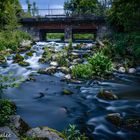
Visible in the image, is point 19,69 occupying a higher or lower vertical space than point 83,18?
lower

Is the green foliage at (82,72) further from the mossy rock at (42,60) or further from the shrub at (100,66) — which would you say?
the mossy rock at (42,60)

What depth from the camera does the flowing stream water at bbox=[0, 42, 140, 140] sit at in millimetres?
11623

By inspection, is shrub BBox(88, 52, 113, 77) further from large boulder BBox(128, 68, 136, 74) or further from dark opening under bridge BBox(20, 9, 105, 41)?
dark opening under bridge BBox(20, 9, 105, 41)

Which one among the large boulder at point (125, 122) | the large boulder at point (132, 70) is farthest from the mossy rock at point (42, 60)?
the large boulder at point (125, 122)

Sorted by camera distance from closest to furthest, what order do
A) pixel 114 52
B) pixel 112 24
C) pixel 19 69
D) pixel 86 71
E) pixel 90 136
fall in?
pixel 90 136
pixel 86 71
pixel 19 69
pixel 114 52
pixel 112 24

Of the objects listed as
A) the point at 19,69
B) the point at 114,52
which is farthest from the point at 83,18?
the point at 19,69

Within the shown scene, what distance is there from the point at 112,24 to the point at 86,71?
2334 cm

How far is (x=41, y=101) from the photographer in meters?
15.6

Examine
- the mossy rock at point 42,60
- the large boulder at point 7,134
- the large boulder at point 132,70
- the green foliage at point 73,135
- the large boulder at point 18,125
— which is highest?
the large boulder at point 7,134

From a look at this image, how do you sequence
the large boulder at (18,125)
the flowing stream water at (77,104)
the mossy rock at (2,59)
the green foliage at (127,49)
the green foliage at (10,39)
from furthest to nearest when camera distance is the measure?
the green foliage at (10,39), the mossy rock at (2,59), the green foliage at (127,49), the flowing stream water at (77,104), the large boulder at (18,125)

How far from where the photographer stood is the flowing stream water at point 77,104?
11623 millimetres

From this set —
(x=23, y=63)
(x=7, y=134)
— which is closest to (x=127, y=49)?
(x=23, y=63)

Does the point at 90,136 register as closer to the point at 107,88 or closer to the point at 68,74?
the point at 107,88

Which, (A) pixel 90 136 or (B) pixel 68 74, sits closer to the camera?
(A) pixel 90 136
